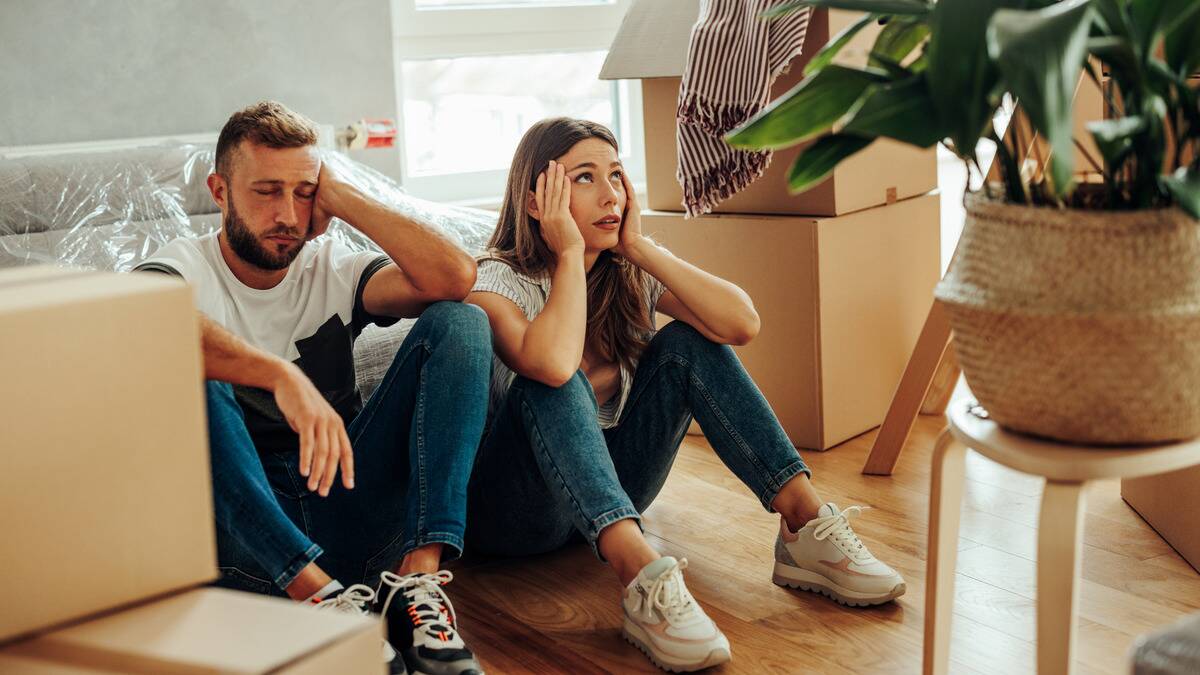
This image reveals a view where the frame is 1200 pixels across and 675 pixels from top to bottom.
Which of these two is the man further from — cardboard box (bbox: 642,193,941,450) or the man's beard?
cardboard box (bbox: 642,193,941,450)

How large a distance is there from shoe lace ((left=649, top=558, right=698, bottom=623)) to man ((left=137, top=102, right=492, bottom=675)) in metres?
0.25

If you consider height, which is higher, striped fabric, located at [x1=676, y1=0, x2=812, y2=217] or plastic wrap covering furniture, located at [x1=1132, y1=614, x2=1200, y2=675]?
striped fabric, located at [x1=676, y1=0, x2=812, y2=217]

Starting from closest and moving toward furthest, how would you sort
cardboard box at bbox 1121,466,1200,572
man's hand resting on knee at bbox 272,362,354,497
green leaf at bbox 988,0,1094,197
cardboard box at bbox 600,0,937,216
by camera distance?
green leaf at bbox 988,0,1094,197
man's hand resting on knee at bbox 272,362,354,497
cardboard box at bbox 1121,466,1200,572
cardboard box at bbox 600,0,937,216

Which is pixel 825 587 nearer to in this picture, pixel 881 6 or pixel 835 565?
pixel 835 565

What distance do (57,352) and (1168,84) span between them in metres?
0.88

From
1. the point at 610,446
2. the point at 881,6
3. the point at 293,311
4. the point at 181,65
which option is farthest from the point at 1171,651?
the point at 181,65

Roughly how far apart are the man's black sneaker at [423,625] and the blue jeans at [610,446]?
23 cm

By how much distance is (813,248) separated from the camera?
242cm

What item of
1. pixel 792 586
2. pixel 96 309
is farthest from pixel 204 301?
pixel 792 586

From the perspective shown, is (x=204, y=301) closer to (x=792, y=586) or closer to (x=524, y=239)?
(x=524, y=239)

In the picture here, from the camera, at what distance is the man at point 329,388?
1.47 metres

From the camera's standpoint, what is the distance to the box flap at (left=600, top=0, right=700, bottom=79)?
247cm

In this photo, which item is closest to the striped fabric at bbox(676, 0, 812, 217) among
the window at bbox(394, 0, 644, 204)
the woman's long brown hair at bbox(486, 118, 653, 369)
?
the woman's long brown hair at bbox(486, 118, 653, 369)

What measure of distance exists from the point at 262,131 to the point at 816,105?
3.09ft
